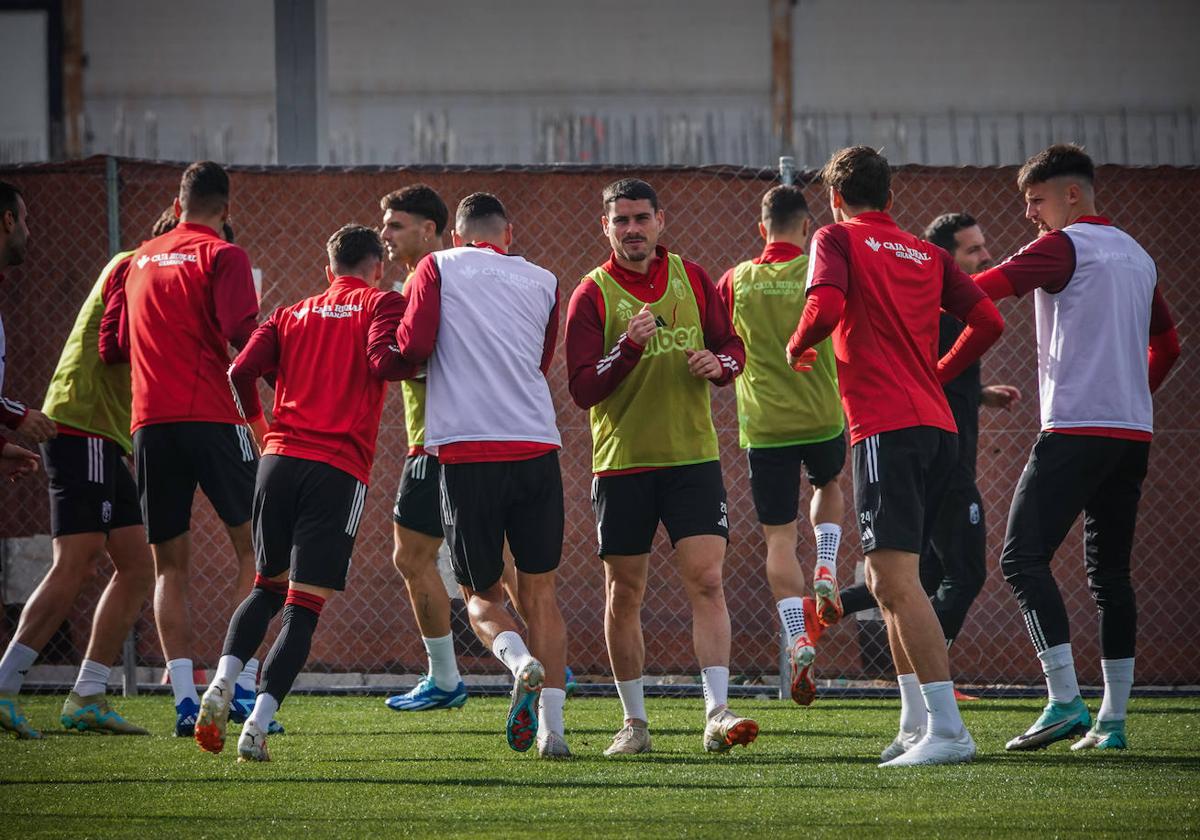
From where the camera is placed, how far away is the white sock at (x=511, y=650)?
5.05 metres

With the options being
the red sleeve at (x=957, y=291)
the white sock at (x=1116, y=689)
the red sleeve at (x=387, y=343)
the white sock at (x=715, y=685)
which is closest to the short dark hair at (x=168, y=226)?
the red sleeve at (x=387, y=343)

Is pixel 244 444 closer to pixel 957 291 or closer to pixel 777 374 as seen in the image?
pixel 777 374

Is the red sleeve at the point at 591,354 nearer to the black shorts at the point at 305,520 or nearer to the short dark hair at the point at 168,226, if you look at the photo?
the black shorts at the point at 305,520

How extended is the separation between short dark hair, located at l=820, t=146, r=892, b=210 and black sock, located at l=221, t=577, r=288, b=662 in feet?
8.29

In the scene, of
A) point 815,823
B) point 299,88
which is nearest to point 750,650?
point 815,823

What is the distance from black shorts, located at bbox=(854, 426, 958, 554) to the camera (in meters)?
4.97

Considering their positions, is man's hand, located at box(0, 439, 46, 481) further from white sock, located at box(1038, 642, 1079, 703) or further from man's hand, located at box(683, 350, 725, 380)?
white sock, located at box(1038, 642, 1079, 703)

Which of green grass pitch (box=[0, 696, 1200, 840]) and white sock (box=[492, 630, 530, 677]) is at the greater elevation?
white sock (box=[492, 630, 530, 677])

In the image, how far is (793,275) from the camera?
7.09m

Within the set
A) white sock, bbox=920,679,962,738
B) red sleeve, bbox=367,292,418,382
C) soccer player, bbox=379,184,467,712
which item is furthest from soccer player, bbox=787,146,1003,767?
soccer player, bbox=379,184,467,712

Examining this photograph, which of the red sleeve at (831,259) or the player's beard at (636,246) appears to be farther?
the player's beard at (636,246)

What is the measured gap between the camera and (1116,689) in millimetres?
5602

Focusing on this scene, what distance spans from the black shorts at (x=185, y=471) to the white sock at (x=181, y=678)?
519 mm

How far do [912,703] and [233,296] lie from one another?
3.12m
